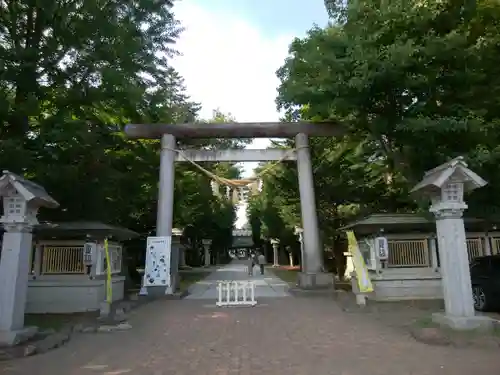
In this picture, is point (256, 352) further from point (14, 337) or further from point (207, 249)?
point (207, 249)

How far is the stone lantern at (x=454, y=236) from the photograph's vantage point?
8359 millimetres

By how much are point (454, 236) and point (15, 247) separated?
877 centimetres

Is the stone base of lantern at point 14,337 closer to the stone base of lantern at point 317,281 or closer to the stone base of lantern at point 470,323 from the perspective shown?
the stone base of lantern at point 470,323

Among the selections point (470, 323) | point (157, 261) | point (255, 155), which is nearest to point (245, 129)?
point (255, 155)

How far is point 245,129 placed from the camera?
56.6 feet

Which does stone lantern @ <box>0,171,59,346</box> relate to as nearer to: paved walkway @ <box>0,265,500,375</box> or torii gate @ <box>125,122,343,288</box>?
paved walkway @ <box>0,265,500,375</box>

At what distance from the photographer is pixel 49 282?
13.0 metres

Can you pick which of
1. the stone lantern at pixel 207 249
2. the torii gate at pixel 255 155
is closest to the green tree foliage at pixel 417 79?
the torii gate at pixel 255 155

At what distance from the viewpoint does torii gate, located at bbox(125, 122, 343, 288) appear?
1633 centimetres

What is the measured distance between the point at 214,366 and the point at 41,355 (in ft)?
10.3

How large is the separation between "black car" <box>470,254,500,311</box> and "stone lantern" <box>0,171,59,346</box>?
10.9m

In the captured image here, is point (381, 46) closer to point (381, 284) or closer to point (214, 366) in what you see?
point (381, 284)

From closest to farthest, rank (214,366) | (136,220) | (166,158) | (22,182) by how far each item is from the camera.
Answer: (214,366), (22,182), (166,158), (136,220)

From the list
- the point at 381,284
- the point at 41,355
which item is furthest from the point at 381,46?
the point at 41,355
